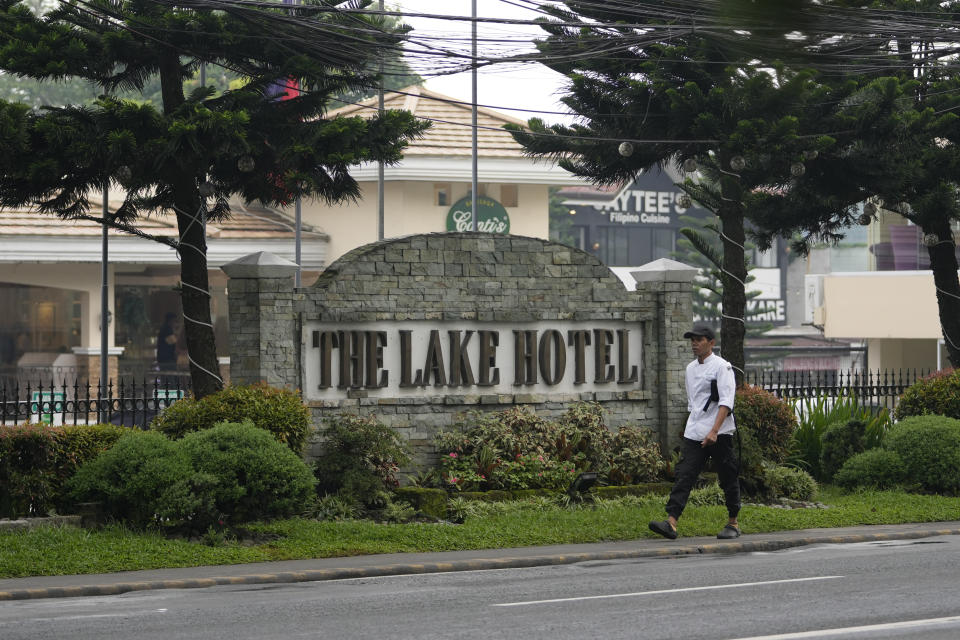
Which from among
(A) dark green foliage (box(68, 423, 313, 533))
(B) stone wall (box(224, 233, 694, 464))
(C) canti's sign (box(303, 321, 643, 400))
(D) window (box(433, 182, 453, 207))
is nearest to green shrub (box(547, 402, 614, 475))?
(B) stone wall (box(224, 233, 694, 464))

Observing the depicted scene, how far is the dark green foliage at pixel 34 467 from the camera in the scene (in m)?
12.1

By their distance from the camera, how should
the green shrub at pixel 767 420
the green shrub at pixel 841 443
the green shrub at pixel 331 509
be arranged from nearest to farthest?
the green shrub at pixel 331 509
the green shrub at pixel 767 420
the green shrub at pixel 841 443

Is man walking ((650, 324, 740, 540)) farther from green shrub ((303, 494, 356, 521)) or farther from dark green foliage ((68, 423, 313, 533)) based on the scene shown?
dark green foliage ((68, 423, 313, 533))

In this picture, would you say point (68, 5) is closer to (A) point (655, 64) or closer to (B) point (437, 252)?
(B) point (437, 252)

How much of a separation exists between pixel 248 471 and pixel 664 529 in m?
4.04

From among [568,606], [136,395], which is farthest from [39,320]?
[568,606]

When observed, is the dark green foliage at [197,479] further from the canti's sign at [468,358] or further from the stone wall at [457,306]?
the canti's sign at [468,358]

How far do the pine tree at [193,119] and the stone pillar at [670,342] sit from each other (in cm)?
397

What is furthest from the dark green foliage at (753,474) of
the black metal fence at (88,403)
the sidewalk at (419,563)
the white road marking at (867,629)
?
the white road marking at (867,629)

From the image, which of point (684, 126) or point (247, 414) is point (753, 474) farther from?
point (247, 414)

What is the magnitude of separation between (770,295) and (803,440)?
50.8m

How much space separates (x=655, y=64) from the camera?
722 inches

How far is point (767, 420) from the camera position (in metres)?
16.4

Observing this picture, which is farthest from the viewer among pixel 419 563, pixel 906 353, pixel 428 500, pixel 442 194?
pixel 906 353
